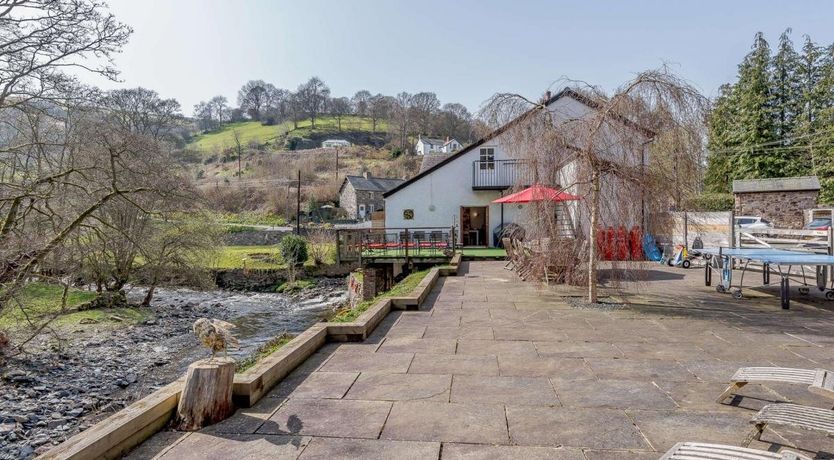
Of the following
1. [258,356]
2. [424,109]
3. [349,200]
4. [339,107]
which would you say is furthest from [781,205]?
[339,107]

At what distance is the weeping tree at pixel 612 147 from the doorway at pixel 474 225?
41.7 feet

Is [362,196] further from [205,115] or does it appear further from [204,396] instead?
[205,115]

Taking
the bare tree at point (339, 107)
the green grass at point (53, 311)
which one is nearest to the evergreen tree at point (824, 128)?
the green grass at point (53, 311)

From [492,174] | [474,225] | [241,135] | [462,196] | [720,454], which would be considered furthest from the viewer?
[241,135]

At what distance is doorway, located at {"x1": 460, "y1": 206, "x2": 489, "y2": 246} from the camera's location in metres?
21.1

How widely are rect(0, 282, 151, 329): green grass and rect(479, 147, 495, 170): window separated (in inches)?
536

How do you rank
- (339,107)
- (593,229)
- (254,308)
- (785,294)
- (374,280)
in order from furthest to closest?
(339,107) → (254,308) → (374,280) → (593,229) → (785,294)

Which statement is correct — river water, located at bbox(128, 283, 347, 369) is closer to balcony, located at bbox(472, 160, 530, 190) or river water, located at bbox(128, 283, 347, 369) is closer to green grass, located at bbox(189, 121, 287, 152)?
balcony, located at bbox(472, 160, 530, 190)

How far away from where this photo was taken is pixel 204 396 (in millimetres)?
3375

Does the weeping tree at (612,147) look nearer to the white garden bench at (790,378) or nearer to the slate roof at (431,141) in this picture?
the white garden bench at (790,378)

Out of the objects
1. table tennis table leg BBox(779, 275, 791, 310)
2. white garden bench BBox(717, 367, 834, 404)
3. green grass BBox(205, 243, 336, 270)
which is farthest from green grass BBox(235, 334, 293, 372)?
green grass BBox(205, 243, 336, 270)

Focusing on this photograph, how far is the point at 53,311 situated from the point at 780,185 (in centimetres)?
2570

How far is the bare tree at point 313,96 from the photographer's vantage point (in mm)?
86188

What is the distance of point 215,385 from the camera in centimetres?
342
